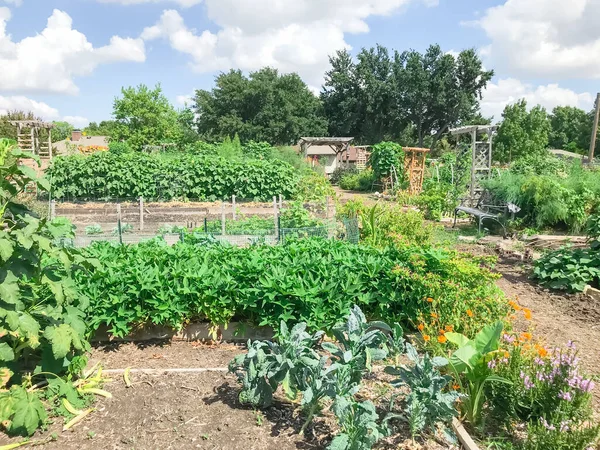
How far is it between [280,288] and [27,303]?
1898 mm

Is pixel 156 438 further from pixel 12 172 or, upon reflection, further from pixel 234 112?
pixel 234 112

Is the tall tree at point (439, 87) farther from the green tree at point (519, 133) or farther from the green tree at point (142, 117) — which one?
the green tree at point (142, 117)

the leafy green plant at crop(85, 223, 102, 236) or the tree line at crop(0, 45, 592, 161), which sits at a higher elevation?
the tree line at crop(0, 45, 592, 161)

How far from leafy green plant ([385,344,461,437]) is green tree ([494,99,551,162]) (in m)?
32.8

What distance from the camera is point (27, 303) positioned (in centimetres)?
320

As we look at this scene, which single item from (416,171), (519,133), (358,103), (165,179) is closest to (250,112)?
(358,103)

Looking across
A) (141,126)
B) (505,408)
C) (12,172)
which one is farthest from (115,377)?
(141,126)

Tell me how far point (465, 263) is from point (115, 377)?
3239 millimetres

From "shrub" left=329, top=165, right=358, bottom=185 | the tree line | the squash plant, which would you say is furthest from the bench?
the tree line

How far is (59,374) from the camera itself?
3307mm

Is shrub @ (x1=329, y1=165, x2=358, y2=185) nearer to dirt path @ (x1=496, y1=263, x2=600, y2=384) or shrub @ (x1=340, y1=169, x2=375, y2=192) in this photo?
shrub @ (x1=340, y1=169, x2=375, y2=192)

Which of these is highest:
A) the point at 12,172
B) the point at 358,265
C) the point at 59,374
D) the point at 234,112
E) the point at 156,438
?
the point at 234,112

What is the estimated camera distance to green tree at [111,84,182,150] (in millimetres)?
29734

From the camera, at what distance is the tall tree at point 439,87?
43.7 m
